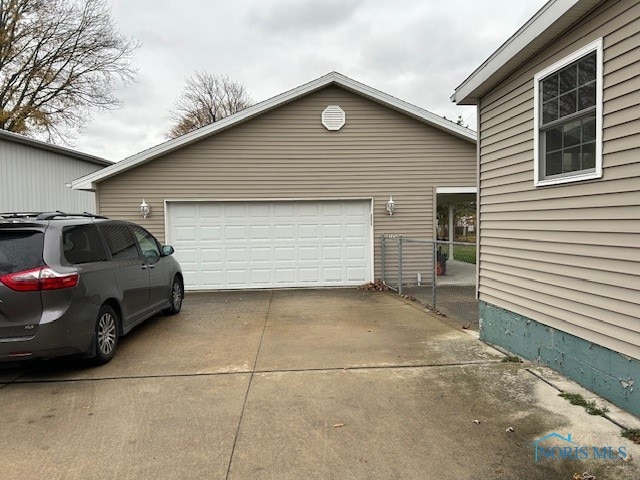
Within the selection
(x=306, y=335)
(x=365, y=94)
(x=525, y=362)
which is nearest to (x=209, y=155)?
(x=365, y=94)

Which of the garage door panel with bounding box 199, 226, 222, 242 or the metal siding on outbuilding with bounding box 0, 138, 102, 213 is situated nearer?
the garage door panel with bounding box 199, 226, 222, 242

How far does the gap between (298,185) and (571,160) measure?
711 centimetres

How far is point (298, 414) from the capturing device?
11.6ft

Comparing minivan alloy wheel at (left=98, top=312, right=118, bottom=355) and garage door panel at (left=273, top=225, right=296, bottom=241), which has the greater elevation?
garage door panel at (left=273, top=225, right=296, bottom=241)

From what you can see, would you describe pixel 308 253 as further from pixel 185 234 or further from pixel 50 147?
pixel 50 147

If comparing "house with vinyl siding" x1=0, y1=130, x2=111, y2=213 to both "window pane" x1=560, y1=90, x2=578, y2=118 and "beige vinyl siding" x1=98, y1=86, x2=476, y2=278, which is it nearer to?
"beige vinyl siding" x1=98, y1=86, x2=476, y2=278

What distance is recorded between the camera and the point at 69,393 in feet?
13.3

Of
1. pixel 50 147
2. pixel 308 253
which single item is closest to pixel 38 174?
pixel 50 147

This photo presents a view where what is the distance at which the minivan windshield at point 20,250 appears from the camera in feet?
13.6

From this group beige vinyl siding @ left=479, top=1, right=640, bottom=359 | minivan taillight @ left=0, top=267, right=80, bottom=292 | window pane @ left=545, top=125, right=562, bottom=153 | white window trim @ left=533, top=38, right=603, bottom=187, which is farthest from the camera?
window pane @ left=545, top=125, right=562, bottom=153

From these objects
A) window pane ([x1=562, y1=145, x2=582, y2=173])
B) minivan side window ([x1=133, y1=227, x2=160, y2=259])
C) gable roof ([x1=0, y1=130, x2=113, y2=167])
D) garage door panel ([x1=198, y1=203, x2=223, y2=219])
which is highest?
gable roof ([x1=0, y1=130, x2=113, y2=167])

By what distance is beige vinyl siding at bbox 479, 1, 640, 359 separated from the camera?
345 centimetres

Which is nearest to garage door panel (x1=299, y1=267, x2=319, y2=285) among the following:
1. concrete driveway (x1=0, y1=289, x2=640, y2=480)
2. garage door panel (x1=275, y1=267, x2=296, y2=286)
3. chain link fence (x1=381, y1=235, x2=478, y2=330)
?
garage door panel (x1=275, y1=267, x2=296, y2=286)

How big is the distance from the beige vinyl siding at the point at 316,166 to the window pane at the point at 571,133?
21.6 ft
